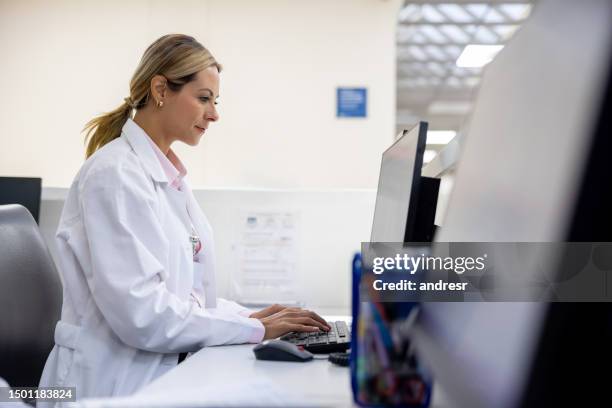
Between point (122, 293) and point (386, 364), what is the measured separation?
26.1 inches

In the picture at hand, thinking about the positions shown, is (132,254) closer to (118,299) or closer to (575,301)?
(118,299)

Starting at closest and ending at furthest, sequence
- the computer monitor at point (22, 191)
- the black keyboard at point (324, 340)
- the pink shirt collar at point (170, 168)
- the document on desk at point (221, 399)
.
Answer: the document on desk at point (221, 399) → the black keyboard at point (324, 340) → the pink shirt collar at point (170, 168) → the computer monitor at point (22, 191)

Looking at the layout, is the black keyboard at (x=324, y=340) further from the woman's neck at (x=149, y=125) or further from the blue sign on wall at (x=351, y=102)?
the blue sign on wall at (x=351, y=102)

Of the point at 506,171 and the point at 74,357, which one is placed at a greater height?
the point at 506,171

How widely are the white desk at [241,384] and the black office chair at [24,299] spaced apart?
41cm

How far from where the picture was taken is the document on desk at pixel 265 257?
101 inches

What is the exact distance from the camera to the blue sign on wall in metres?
2.83

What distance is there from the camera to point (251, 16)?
9.61 feet

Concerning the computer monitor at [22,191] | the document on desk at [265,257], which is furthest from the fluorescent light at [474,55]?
the computer monitor at [22,191]

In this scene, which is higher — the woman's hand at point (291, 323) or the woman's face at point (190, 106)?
the woman's face at point (190, 106)

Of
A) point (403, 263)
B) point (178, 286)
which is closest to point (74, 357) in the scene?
point (178, 286)

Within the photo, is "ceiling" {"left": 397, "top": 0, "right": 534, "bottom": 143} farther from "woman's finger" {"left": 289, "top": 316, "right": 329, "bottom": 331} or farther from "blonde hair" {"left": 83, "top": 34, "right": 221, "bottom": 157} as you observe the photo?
"woman's finger" {"left": 289, "top": 316, "right": 329, "bottom": 331}

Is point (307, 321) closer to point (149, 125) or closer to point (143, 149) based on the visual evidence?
point (143, 149)

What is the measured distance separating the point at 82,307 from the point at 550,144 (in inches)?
41.1
